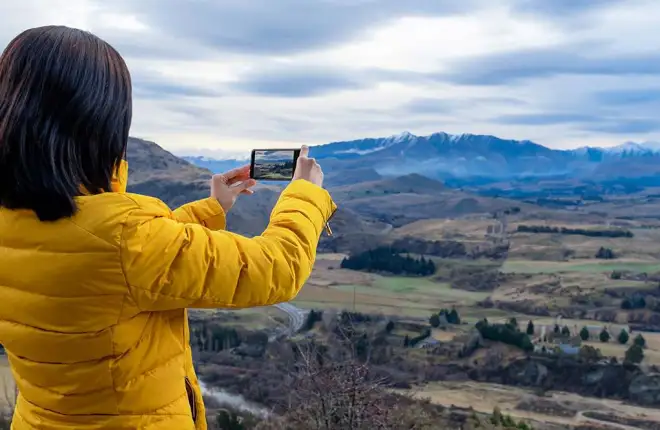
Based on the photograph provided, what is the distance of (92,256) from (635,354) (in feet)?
72.3

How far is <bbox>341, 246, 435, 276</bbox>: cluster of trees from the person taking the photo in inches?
1273

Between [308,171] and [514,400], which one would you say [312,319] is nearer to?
[514,400]

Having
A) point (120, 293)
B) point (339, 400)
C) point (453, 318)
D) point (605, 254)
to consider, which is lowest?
point (453, 318)

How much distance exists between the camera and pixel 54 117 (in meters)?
1.09

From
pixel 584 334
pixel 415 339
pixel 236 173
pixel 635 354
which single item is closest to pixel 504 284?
pixel 584 334

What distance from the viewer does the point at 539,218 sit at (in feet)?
157

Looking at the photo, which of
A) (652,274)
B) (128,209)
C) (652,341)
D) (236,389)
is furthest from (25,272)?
(652,274)

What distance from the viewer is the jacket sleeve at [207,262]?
107 centimetres

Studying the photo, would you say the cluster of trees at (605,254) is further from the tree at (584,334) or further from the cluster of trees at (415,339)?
the cluster of trees at (415,339)

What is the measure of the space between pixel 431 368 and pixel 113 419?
56.4 feet

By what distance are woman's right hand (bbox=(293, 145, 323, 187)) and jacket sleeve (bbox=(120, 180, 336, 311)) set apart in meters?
0.14

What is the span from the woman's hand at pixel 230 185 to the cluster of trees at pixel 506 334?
20.6 metres

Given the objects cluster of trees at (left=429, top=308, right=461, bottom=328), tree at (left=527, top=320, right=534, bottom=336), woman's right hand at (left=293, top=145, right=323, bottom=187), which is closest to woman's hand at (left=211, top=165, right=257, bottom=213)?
woman's right hand at (left=293, top=145, right=323, bottom=187)

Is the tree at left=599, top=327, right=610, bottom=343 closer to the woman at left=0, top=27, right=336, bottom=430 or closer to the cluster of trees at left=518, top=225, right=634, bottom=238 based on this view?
the cluster of trees at left=518, top=225, right=634, bottom=238
